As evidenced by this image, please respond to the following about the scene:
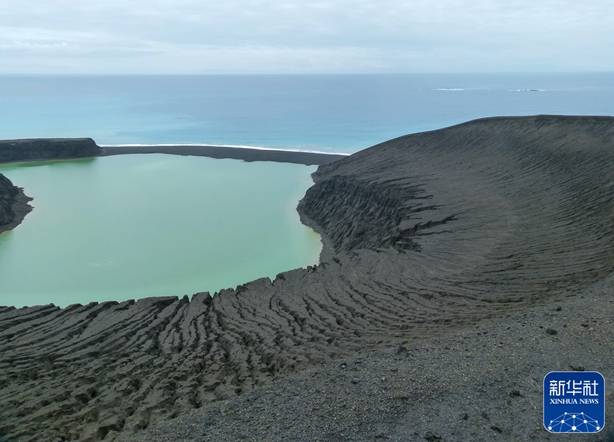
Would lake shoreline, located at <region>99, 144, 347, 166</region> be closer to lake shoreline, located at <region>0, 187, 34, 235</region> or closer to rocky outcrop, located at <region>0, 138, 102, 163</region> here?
rocky outcrop, located at <region>0, 138, 102, 163</region>

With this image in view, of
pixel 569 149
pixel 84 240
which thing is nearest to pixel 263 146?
pixel 84 240

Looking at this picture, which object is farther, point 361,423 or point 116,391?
point 116,391

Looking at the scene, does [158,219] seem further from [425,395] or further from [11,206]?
[425,395]

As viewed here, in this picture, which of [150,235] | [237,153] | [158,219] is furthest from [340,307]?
[237,153]

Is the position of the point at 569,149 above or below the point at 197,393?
above

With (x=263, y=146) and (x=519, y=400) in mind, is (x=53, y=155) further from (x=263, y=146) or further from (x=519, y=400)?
(x=519, y=400)

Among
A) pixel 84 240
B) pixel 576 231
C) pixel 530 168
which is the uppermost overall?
→ pixel 530 168

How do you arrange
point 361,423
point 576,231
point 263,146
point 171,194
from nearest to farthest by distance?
point 361,423
point 576,231
point 171,194
point 263,146
